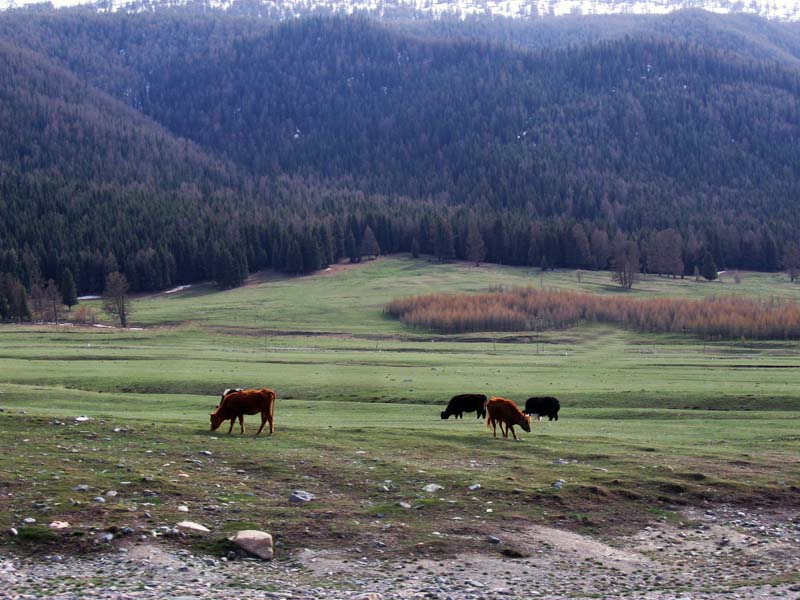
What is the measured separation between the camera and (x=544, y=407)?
38.6 meters

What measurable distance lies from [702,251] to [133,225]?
401 ft

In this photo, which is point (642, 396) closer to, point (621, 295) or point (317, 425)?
point (317, 425)

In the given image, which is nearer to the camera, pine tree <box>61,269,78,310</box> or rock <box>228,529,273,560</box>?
rock <box>228,529,273,560</box>

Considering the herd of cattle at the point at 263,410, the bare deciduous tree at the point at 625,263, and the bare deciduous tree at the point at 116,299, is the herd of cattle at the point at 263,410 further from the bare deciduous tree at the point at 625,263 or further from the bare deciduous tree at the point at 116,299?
the bare deciduous tree at the point at 625,263

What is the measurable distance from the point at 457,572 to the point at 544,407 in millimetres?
21104

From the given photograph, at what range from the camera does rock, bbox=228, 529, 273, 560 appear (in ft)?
59.9

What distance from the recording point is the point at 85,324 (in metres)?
124

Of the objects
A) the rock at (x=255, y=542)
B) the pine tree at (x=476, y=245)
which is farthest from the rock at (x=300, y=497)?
the pine tree at (x=476, y=245)

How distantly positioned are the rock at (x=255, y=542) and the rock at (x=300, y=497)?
2519mm

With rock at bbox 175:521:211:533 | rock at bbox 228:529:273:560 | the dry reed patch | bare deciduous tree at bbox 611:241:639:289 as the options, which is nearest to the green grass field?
rock at bbox 175:521:211:533

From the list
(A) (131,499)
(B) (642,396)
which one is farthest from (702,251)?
(A) (131,499)

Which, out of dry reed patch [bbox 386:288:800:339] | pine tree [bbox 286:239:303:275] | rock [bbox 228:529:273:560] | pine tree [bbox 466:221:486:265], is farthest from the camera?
pine tree [bbox 466:221:486:265]

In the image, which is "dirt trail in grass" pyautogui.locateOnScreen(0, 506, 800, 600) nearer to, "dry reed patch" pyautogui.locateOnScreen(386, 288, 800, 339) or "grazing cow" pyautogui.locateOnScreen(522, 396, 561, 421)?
"grazing cow" pyautogui.locateOnScreen(522, 396, 561, 421)

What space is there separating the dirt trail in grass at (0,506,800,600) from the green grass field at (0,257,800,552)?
890 millimetres
